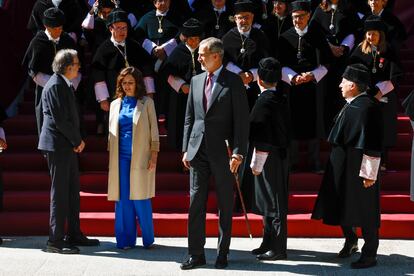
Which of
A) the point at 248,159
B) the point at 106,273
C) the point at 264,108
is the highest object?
the point at 264,108

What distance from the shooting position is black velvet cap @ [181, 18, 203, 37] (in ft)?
28.3

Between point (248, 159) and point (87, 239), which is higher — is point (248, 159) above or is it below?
above

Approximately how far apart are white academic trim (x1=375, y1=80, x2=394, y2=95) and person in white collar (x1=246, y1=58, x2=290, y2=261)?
1734 mm

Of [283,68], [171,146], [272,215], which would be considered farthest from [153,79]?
[272,215]

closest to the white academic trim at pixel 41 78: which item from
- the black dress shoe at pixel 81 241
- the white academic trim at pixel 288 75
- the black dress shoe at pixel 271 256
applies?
the black dress shoe at pixel 81 241

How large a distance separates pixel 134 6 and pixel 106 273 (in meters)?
5.10

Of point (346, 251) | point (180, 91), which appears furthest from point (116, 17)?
point (346, 251)

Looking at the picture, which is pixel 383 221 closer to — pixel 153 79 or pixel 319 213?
pixel 319 213

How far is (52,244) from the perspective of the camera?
→ 7727 millimetres

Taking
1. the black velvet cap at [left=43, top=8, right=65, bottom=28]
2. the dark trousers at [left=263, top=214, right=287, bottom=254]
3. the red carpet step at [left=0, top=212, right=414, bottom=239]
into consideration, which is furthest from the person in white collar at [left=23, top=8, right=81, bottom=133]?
the dark trousers at [left=263, top=214, right=287, bottom=254]

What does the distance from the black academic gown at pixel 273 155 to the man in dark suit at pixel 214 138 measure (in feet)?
0.95

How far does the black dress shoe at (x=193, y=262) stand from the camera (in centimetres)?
717

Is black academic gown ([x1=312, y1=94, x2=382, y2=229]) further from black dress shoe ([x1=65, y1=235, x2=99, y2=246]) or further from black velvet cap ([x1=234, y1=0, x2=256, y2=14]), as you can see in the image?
black dress shoe ([x1=65, y1=235, x2=99, y2=246])

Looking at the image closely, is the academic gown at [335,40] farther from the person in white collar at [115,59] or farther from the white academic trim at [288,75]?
the person in white collar at [115,59]
